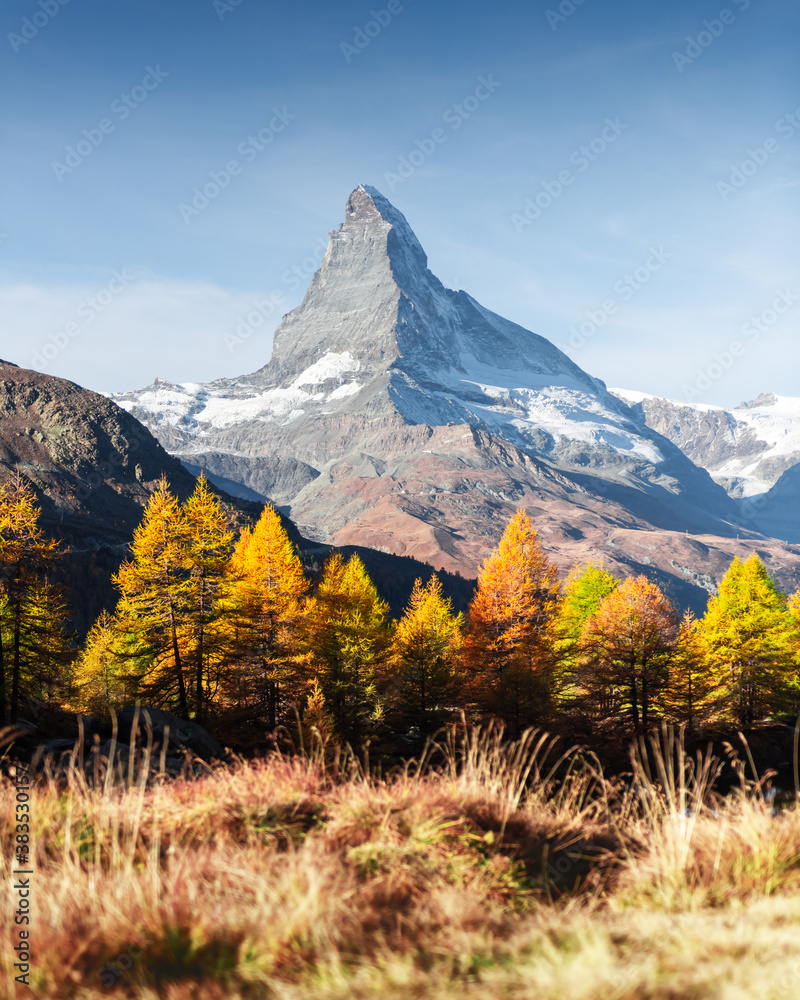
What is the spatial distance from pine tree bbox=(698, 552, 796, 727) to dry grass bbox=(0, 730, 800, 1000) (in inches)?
1024

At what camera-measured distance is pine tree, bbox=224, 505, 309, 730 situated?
945 inches

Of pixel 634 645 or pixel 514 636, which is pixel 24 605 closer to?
pixel 514 636

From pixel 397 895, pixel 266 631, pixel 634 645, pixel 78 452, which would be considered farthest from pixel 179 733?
pixel 78 452

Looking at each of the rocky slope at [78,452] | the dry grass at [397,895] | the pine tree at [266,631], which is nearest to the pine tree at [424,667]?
the pine tree at [266,631]

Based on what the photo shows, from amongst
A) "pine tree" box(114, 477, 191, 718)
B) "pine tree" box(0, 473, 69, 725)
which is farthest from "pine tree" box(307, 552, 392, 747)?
"pine tree" box(0, 473, 69, 725)

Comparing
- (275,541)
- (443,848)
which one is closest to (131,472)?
(275,541)

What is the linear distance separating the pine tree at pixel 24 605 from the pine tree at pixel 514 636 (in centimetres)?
1618

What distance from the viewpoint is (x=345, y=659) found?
83.3 ft

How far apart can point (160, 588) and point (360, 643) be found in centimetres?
844

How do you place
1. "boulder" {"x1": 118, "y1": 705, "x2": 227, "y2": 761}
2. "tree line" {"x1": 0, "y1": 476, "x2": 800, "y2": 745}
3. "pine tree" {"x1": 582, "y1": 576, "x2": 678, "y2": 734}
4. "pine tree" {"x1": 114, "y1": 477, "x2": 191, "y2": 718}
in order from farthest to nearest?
1. "pine tree" {"x1": 582, "y1": 576, "x2": 678, "y2": 734}
2. "tree line" {"x1": 0, "y1": 476, "x2": 800, "y2": 745}
3. "pine tree" {"x1": 114, "y1": 477, "x2": 191, "y2": 718}
4. "boulder" {"x1": 118, "y1": 705, "x2": 227, "y2": 761}

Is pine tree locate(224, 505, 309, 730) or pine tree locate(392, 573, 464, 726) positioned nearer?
pine tree locate(224, 505, 309, 730)

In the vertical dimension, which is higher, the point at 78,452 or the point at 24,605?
the point at 78,452

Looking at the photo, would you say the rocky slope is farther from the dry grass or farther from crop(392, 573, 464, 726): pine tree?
the dry grass

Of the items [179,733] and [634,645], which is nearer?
[179,733]
